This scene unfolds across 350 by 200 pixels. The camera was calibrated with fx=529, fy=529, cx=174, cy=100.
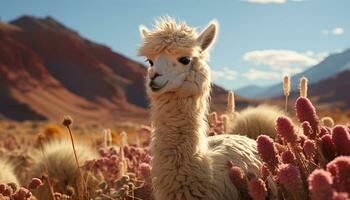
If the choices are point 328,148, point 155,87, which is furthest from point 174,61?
Answer: point 328,148

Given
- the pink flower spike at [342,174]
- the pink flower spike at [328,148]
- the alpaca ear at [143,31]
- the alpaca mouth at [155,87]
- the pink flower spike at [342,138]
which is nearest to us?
the pink flower spike at [342,174]

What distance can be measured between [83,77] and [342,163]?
143156 mm

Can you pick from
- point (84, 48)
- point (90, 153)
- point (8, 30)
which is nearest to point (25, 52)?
point (8, 30)

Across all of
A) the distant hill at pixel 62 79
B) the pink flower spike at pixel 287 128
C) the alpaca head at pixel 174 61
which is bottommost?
the pink flower spike at pixel 287 128

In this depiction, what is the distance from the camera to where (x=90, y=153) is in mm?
8734

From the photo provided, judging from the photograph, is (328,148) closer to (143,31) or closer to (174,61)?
(174,61)

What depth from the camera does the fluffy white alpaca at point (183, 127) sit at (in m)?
4.27

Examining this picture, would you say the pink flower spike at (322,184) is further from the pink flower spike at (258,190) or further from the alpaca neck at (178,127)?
the alpaca neck at (178,127)

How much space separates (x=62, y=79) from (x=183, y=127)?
139499mm

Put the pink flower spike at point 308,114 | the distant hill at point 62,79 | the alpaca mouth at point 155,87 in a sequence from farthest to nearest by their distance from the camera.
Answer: the distant hill at point 62,79
the alpaca mouth at point 155,87
the pink flower spike at point 308,114

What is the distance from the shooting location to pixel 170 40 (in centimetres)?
486

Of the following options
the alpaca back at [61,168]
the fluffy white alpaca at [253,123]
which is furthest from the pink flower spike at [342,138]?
the alpaca back at [61,168]

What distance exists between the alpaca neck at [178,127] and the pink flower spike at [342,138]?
5.09 feet

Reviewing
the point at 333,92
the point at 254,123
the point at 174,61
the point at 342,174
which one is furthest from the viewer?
the point at 333,92
